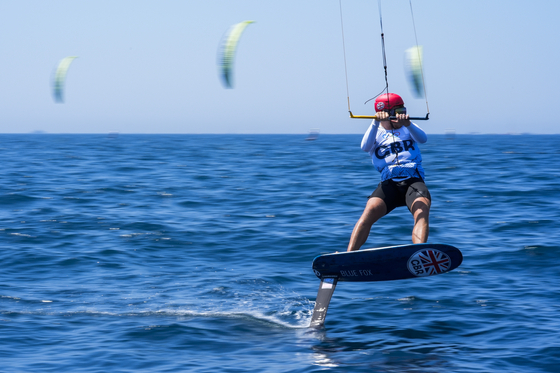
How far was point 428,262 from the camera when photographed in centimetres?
727

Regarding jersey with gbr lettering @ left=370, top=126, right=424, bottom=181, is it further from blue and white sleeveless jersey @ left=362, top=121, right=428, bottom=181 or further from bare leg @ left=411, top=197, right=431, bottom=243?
bare leg @ left=411, top=197, right=431, bottom=243

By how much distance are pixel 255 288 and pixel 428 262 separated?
346cm

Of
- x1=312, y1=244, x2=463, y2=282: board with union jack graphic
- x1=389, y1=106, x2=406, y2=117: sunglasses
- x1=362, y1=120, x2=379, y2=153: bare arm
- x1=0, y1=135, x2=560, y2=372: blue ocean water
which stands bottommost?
x1=0, y1=135, x2=560, y2=372: blue ocean water

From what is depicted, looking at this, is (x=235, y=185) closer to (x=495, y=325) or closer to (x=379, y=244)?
(x=379, y=244)

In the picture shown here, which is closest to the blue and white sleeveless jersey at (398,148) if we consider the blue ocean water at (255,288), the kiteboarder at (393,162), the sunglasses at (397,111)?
the kiteboarder at (393,162)

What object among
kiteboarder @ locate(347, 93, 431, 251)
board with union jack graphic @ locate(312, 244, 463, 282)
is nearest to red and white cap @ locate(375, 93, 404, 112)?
kiteboarder @ locate(347, 93, 431, 251)

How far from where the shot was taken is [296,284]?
396 inches

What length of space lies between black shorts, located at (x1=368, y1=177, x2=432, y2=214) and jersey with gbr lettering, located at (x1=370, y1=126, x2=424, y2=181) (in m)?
0.07

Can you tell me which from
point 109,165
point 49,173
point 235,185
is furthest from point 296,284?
point 109,165

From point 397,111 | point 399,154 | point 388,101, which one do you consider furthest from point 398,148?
point 388,101

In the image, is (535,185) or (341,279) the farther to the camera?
(535,185)

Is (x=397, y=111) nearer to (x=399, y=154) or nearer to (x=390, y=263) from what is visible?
(x=399, y=154)

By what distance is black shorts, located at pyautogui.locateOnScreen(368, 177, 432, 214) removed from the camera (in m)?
7.39

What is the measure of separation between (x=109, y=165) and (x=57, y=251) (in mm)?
19819
